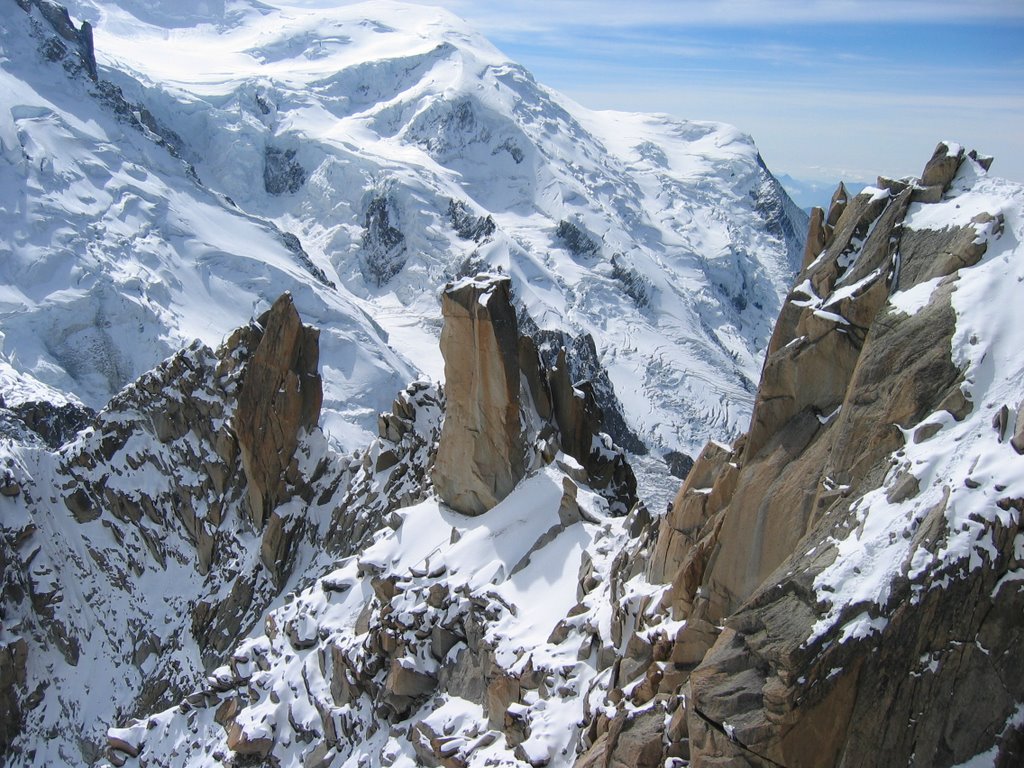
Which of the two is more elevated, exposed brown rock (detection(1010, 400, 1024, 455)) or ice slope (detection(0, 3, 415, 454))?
exposed brown rock (detection(1010, 400, 1024, 455))

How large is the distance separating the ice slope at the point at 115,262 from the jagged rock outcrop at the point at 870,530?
103169 millimetres

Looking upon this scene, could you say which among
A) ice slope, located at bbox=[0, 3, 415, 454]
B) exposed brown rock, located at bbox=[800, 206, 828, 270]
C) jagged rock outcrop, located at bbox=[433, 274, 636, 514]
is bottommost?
ice slope, located at bbox=[0, 3, 415, 454]

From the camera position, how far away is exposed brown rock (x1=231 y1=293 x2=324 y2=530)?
5278 cm

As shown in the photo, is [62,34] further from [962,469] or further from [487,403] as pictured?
[962,469]

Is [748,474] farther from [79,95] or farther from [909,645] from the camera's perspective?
[79,95]

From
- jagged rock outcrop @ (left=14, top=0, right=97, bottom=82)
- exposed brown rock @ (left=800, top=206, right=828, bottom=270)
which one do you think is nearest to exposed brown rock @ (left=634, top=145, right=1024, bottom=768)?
exposed brown rock @ (left=800, top=206, right=828, bottom=270)

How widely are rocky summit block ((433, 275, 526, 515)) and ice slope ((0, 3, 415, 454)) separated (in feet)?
279

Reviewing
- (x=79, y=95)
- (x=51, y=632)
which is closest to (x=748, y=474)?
(x=51, y=632)

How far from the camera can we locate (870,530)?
51.9 feet

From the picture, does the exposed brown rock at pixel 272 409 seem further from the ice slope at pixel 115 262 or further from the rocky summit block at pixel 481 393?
the ice slope at pixel 115 262

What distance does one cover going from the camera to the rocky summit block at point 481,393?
35.1 m

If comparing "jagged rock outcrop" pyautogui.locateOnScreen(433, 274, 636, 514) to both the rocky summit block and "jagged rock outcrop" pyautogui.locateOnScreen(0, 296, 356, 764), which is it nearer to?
the rocky summit block

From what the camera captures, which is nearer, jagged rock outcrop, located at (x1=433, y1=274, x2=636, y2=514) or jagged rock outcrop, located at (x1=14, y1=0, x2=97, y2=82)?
jagged rock outcrop, located at (x1=433, y1=274, x2=636, y2=514)

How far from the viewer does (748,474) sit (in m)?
19.9
